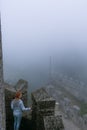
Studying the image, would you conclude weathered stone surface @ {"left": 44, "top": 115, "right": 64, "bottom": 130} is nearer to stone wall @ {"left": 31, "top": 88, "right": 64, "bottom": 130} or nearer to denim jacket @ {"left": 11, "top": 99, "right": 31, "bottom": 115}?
stone wall @ {"left": 31, "top": 88, "right": 64, "bottom": 130}

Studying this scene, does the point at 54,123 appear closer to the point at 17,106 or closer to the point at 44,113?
the point at 44,113

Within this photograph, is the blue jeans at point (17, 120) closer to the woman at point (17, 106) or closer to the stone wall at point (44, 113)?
the woman at point (17, 106)

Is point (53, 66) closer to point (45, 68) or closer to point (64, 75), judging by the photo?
point (45, 68)

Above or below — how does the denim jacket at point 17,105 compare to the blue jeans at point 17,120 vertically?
above

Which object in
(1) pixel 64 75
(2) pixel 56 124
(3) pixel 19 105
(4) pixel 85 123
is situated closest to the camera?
(2) pixel 56 124

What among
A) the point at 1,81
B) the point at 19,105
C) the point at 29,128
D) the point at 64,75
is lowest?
the point at 64,75

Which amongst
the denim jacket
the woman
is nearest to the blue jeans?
the woman

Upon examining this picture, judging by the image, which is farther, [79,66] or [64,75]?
[79,66]

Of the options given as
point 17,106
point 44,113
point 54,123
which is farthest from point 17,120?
point 54,123

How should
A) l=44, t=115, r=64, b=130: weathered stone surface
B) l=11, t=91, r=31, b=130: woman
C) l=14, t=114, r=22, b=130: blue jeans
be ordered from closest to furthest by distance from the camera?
l=44, t=115, r=64, b=130: weathered stone surface → l=11, t=91, r=31, b=130: woman → l=14, t=114, r=22, b=130: blue jeans

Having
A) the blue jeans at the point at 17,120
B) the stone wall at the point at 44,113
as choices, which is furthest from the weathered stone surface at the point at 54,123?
the blue jeans at the point at 17,120

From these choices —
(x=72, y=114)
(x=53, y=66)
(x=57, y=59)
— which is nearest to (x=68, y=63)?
(x=57, y=59)

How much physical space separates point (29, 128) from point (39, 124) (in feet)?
4.42

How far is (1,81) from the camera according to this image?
23.5ft
